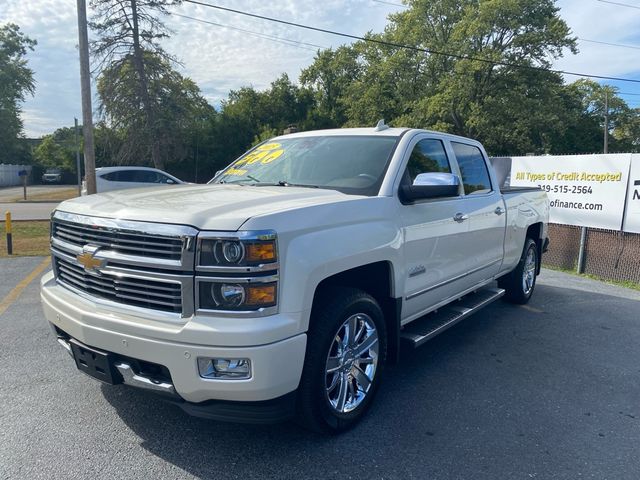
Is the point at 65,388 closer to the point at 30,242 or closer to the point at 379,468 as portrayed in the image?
the point at 379,468

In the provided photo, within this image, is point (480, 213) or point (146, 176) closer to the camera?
point (480, 213)

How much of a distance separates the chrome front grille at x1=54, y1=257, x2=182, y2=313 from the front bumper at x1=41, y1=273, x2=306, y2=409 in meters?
0.11

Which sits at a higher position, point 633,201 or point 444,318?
point 633,201

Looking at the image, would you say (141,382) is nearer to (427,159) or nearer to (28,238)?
(427,159)

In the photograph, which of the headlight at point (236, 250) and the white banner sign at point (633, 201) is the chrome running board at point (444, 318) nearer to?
the headlight at point (236, 250)

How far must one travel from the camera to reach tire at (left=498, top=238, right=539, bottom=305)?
20.2 feet

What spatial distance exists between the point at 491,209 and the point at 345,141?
5.95 feet

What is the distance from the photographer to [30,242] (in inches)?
422

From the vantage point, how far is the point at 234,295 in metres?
2.49

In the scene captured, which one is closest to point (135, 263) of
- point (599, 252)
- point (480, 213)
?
point (480, 213)

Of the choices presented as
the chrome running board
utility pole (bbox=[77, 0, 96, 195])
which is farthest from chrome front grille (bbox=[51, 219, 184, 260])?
utility pole (bbox=[77, 0, 96, 195])

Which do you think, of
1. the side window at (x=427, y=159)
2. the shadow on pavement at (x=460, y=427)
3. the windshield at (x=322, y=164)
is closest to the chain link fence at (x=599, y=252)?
the shadow on pavement at (x=460, y=427)

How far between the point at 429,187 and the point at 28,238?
35.4ft

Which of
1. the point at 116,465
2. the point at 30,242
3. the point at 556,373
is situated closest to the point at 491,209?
the point at 556,373
